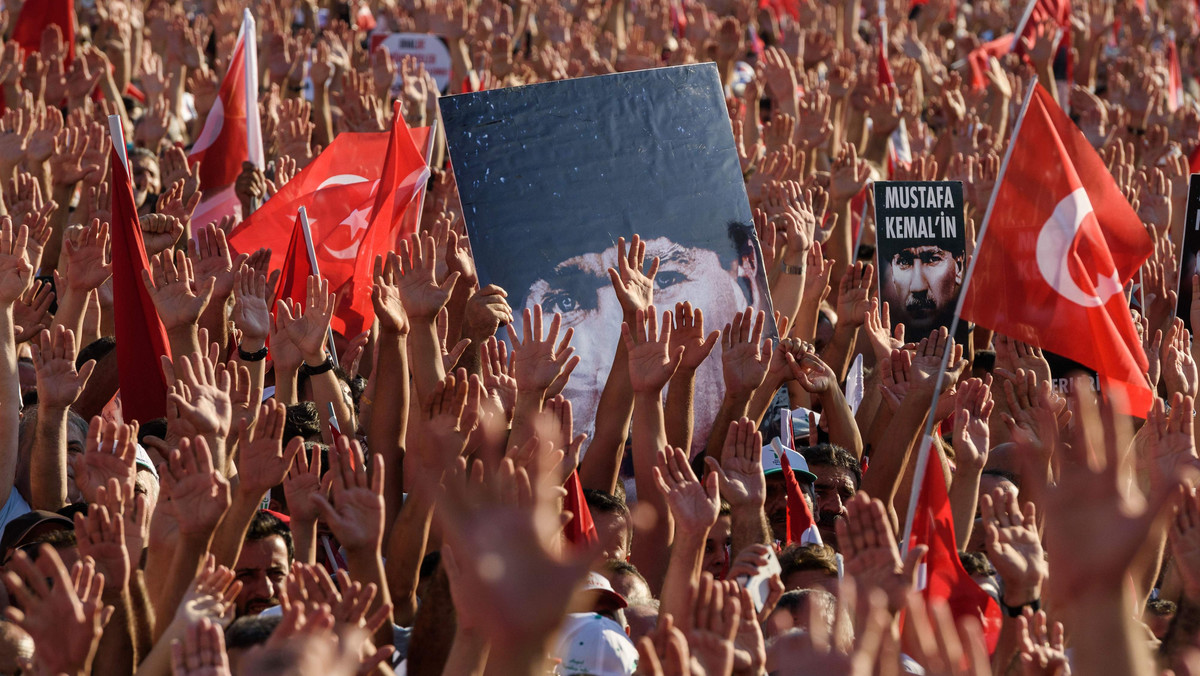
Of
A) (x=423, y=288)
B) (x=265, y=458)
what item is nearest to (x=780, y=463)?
(x=423, y=288)

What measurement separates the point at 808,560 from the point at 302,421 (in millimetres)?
1914

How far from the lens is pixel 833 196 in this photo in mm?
8109

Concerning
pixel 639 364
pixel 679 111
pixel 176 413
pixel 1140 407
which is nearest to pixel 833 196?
pixel 679 111

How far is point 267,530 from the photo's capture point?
4371 millimetres

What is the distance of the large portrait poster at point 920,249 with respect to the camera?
6.32m

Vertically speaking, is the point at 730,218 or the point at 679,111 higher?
the point at 679,111

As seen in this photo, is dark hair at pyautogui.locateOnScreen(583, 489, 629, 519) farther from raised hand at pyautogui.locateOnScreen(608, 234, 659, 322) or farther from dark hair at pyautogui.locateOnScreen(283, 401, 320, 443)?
dark hair at pyautogui.locateOnScreen(283, 401, 320, 443)

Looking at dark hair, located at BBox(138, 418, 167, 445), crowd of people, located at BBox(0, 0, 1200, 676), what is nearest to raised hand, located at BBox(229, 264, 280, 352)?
crowd of people, located at BBox(0, 0, 1200, 676)

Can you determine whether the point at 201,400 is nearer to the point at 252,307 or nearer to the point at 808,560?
the point at 252,307

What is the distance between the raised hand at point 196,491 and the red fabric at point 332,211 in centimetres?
263

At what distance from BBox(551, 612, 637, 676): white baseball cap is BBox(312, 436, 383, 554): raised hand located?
0.54m

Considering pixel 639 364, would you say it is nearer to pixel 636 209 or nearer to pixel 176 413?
pixel 636 209

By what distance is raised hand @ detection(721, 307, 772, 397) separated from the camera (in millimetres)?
5254

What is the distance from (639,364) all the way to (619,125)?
1.32 m
